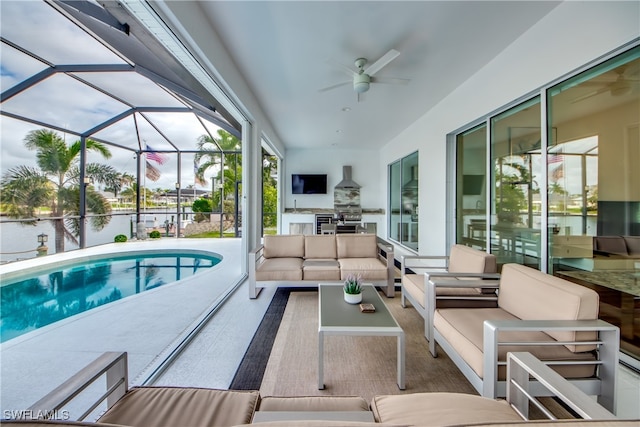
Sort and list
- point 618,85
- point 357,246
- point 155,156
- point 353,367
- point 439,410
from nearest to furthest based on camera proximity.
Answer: point 439,410
point 618,85
point 353,367
point 357,246
point 155,156

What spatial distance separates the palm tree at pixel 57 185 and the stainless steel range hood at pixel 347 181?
21.4ft

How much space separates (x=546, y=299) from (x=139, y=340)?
3.20 m

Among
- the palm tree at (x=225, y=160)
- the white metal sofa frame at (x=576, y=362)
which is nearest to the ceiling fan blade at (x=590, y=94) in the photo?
the white metal sofa frame at (x=576, y=362)

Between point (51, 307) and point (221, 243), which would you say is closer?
point (51, 307)

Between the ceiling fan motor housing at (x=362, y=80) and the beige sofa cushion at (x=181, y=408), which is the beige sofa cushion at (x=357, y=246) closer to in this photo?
the ceiling fan motor housing at (x=362, y=80)

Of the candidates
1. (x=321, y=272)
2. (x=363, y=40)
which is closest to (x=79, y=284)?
(x=321, y=272)

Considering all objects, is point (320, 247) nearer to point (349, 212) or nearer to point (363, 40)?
point (363, 40)

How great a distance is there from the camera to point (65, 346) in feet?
7.39

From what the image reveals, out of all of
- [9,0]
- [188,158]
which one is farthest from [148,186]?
[9,0]

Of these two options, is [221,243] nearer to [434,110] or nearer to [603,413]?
[434,110]

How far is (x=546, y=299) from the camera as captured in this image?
5.57 feet

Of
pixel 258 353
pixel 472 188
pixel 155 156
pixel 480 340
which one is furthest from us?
pixel 155 156

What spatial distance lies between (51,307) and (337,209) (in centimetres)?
641

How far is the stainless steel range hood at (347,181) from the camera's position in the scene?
26.7 ft
